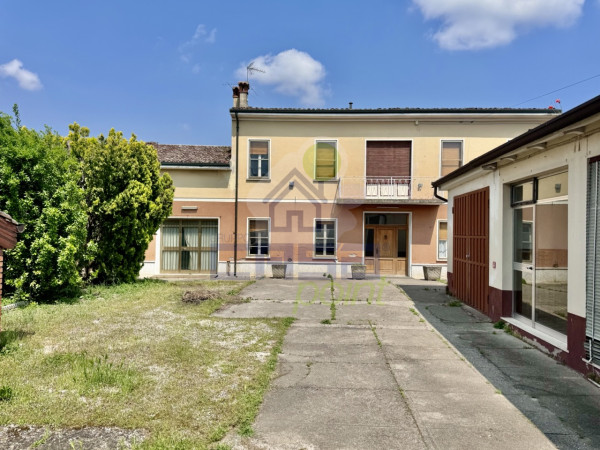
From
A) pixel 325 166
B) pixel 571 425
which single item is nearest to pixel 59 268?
pixel 571 425

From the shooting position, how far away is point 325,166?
47.9 ft

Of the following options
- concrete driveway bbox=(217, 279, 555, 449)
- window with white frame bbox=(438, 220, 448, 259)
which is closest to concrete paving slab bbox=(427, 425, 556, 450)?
concrete driveway bbox=(217, 279, 555, 449)

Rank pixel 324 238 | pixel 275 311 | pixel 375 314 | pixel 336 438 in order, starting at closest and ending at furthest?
pixel 336 438 → pixel 375 314 → pixel 275 311 → pixel 324 238

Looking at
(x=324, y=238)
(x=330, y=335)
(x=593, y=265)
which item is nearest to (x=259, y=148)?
(x=324, y=238)

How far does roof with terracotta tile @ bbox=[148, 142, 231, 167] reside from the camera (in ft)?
47.4

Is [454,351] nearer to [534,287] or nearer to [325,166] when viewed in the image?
[534,287]

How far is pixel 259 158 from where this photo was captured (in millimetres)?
14727

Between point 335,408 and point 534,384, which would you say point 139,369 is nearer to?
point 335,408

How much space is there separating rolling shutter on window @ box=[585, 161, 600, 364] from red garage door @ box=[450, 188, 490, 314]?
3071 mm

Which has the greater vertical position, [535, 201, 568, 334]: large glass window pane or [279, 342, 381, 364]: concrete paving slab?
[535, 201, 568, 334]: large glass window pane

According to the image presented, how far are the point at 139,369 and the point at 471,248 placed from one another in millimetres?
7066

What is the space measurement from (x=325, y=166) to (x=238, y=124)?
3.94 m

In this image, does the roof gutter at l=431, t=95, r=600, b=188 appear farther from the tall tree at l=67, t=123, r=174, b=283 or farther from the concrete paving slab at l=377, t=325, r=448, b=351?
the tall tree at l=67, t=123, r=174, b=283

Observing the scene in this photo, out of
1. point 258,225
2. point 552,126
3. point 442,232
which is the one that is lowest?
point 442,232
